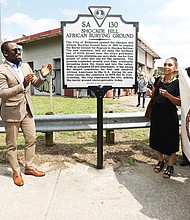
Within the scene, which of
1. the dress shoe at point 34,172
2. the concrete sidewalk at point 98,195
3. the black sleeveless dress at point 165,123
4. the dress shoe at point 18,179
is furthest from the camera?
the dress shoe at point 34,172

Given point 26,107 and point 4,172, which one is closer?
point 26,107

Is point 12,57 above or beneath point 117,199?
above

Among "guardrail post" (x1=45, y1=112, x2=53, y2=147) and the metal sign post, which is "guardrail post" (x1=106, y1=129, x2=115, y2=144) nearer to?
"guardrail post" (x1=45, y1=112, x2=53, y2=147)

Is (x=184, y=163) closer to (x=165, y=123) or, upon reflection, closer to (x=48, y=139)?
(x=165, y=123)

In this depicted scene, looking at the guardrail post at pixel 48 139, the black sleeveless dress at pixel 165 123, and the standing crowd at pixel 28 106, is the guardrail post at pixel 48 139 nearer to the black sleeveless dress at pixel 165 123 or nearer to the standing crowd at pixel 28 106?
the standing crowd at pixel 28 106

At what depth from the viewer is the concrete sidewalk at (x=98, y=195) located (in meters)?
2.75

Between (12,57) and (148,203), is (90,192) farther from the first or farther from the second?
(12,57)

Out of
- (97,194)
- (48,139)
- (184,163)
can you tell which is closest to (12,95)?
(97,194)

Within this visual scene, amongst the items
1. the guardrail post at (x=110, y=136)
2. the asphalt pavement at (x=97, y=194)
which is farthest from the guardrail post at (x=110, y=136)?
the asphalt pavement at (x=97, y=194)

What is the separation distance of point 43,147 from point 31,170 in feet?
3.86

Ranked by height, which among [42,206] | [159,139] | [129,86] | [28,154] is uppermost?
[129,86]

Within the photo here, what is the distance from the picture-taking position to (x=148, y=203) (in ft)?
9.73

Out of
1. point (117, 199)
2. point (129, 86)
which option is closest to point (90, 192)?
point (117, 199)

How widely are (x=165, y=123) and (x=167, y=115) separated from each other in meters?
0.12
